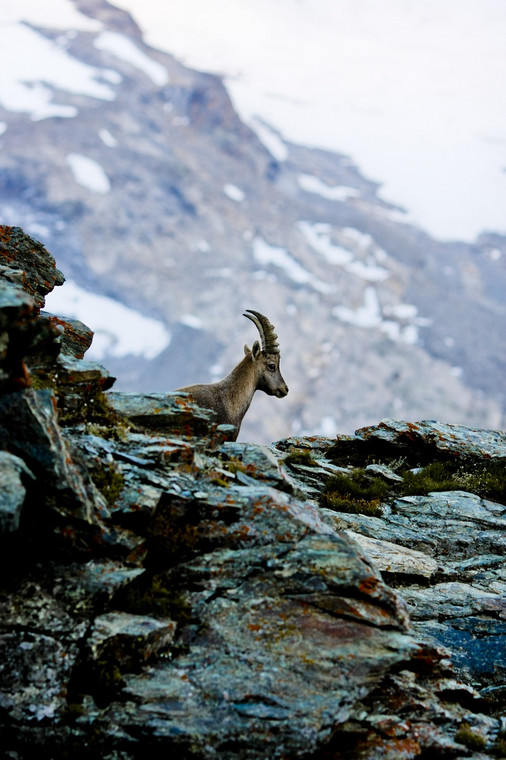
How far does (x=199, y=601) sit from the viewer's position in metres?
7.93

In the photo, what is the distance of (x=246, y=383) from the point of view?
1772 cm

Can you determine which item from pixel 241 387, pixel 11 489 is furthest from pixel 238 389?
pixel 11 489

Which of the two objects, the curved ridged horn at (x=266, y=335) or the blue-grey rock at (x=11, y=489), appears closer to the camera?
the blue-grey rock at (x=11, y=489)

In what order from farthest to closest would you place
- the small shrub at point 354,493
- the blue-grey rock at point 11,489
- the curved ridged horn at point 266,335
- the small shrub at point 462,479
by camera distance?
the curved ridged horn at point 266,335
the small shrub at point 462,479
the small shrub at point 354,493
the blue-grey rock at point 11,489

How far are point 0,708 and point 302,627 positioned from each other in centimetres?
321

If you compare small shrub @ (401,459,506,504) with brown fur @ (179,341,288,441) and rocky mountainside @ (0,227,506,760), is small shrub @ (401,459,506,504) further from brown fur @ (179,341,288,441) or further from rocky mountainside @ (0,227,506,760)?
rocky mountainside @ (0,227,506,760)

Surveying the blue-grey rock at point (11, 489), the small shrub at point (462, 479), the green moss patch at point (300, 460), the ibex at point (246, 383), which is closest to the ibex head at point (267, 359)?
the ibex at point (246, 383)

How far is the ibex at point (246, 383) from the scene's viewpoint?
16.4 meters

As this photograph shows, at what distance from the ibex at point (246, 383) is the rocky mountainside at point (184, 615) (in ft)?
19.7

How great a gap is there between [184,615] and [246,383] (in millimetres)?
10294

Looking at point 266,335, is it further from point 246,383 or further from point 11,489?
point 11,489

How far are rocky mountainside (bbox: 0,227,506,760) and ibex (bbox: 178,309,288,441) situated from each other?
6001mm

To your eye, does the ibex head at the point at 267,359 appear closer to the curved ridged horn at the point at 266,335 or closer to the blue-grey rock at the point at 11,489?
the curved ridged horn at the point at 266,335

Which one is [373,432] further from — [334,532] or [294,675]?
[294,675]
